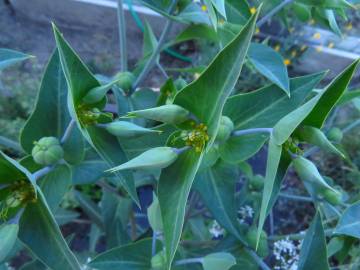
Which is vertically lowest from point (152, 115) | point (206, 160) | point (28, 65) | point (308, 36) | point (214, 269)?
point (28, 65)

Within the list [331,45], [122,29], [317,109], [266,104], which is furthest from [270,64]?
[331,45]

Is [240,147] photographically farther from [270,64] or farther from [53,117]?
[53,117]

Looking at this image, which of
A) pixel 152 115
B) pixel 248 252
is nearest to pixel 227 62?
pixel 152 115

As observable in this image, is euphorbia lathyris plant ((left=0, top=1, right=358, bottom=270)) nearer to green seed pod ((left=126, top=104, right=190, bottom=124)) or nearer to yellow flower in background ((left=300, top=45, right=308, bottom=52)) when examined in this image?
green seed pod ((left=126, top=104, right=190, bottom=124))

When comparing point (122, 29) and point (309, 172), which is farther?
point (122, 29)

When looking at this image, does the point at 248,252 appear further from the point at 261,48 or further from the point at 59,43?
the point at 59,43

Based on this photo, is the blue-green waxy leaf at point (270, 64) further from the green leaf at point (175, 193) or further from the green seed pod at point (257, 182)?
the green seed pod at point (257, 182)
